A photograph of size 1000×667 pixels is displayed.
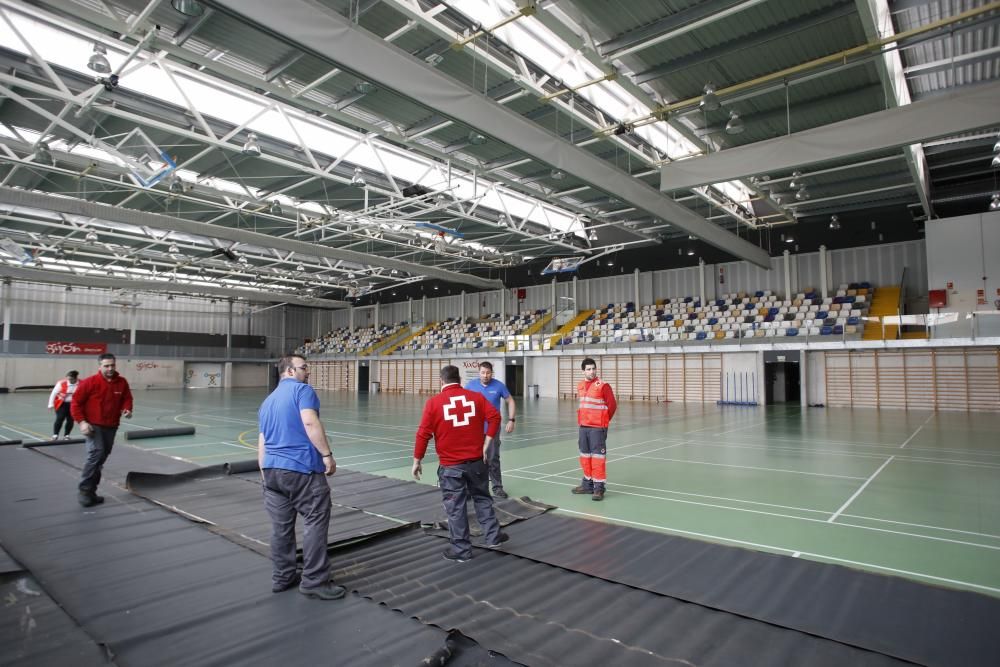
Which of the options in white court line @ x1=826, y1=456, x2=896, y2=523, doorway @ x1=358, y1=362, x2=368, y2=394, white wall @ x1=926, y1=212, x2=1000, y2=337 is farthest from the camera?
doorway @ x1=358, y1=362, x2=368, y2=394

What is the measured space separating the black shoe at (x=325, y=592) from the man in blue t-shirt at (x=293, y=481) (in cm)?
5

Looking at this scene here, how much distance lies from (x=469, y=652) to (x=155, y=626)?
89.1 inches

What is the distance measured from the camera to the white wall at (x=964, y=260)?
2012cm

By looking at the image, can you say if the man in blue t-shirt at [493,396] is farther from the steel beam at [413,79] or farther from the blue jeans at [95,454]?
the steel beam at [413,79]

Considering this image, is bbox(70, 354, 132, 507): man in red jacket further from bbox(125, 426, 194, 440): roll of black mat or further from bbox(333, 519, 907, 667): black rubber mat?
bbox(125, 426, 194, 440): roll of black mat

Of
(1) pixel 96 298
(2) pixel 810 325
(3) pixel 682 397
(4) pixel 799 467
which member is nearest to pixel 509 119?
(4) pixel 799 467

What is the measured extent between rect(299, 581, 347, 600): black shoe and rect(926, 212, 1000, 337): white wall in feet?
77.1

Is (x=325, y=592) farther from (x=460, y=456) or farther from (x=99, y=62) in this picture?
(x=99, y=62)

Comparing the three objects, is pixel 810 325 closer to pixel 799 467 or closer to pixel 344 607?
pixel 799 467

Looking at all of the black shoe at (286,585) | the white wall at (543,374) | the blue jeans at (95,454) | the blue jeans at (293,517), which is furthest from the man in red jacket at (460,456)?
the white wall at (543,374)

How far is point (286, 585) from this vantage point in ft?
14.7

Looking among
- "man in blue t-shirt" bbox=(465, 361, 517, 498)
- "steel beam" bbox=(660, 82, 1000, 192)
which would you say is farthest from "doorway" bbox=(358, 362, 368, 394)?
"man in blue t-shirt" bbox=(465, 361, 517, 498)

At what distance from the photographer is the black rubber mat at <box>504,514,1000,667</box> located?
357cm

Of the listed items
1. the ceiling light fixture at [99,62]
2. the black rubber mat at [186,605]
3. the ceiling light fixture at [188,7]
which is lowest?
the black rubber mat at [186,605]
